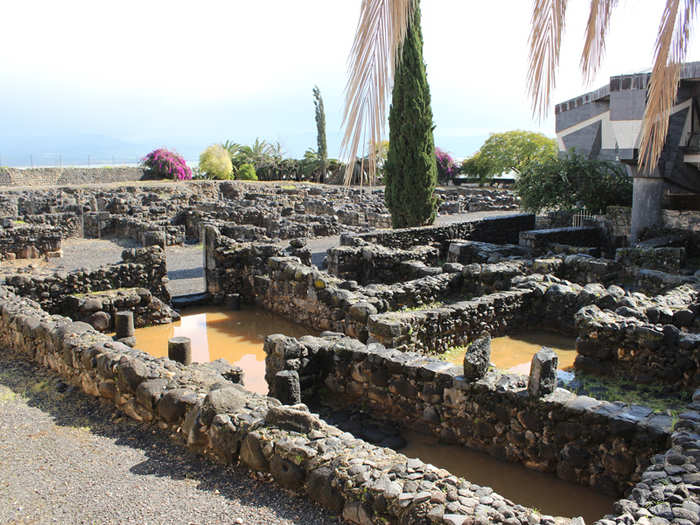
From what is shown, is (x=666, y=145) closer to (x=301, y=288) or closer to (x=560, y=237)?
(x=560, y=237)

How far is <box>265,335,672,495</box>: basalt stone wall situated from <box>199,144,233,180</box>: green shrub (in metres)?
39.1

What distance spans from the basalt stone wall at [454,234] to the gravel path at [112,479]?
1094 cm

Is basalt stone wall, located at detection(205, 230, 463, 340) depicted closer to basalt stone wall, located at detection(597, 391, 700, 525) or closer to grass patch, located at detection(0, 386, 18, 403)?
grass patch, located at detection(0, 386, 18, 403)

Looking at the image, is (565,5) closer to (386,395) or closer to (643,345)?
(386,395)

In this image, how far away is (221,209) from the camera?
1000 inches

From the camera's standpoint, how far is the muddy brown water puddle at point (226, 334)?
1024 centimetres

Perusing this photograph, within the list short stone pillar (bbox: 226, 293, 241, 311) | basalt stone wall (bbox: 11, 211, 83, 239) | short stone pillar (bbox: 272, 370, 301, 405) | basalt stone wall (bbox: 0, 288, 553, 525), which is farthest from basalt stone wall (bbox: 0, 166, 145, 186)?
short stone pillar (bbox: 272, 370, 301, 405)

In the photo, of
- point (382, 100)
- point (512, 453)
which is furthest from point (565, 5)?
point (512, 453)

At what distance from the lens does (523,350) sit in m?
10.2

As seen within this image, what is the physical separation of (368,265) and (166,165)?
33206mm

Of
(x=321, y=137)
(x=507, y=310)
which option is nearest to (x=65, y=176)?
(x=321, y=137)

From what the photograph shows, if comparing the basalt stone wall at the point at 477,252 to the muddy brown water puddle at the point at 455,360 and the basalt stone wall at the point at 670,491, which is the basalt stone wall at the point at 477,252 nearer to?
the muddy brown water puddle at the point at 455,360

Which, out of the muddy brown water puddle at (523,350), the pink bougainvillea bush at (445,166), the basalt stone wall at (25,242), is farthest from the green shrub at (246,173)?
the muddy brown water puddle at (523,350)

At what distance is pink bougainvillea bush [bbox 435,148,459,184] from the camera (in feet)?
159
